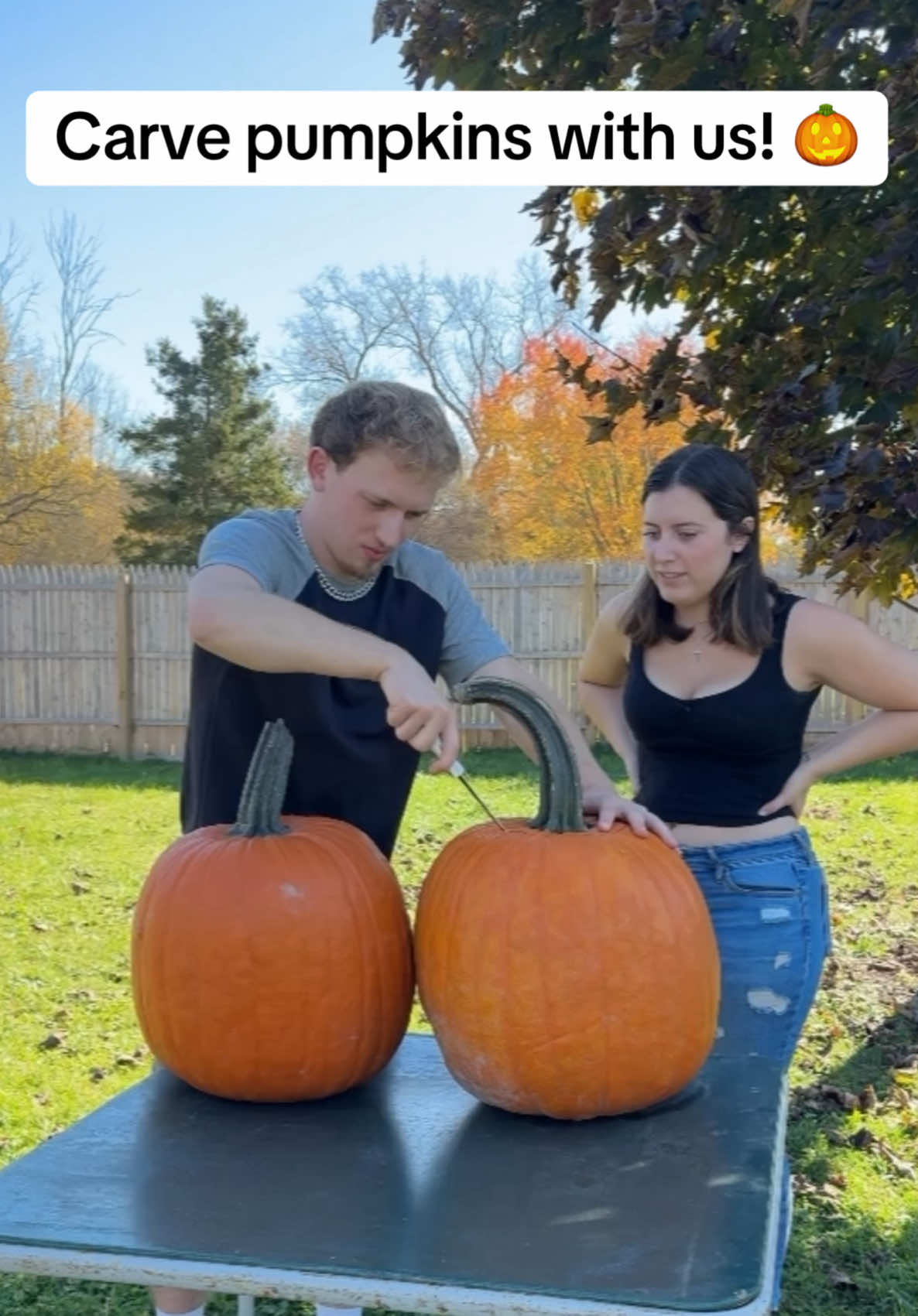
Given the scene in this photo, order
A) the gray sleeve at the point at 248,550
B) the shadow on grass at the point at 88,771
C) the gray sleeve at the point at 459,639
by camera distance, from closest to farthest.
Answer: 1. the gray sleeve at the point at 248,550
2. the gray sleeve at the point at 459,639
3. the shadow on grass at the point at 88,771

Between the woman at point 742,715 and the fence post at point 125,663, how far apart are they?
11.0 meters

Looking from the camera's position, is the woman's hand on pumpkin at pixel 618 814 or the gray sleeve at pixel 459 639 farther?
the gray sleeve at pixel 459 639

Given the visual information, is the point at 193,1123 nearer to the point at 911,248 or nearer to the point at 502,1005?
the point at 502,1005

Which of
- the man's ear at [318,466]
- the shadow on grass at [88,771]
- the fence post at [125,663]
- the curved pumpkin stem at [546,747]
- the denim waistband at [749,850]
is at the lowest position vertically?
the shadow on grass at [88,771]

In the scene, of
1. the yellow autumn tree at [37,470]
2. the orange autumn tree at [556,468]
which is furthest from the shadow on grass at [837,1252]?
the yellow autumn tree at [37,470]

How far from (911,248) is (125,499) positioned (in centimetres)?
2813

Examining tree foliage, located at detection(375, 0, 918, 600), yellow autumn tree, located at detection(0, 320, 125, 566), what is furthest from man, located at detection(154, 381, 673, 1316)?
yellow autumn tree, located at detection(0, 320, 125, 566)

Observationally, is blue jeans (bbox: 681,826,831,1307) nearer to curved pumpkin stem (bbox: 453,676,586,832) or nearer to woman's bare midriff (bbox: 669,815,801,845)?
woman's bare midriff (bbox: 669,815,801,845)

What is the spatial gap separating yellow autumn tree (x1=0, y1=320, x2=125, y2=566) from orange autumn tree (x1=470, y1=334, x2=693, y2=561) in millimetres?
7576

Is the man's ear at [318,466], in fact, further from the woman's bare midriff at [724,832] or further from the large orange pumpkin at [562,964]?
the woman's bare midriff at [724,832]

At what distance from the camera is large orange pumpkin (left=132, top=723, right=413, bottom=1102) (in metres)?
1.83

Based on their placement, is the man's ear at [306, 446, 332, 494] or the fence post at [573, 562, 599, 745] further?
the fence post at [573, 562, 599, 745]

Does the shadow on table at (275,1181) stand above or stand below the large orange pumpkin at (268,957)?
below

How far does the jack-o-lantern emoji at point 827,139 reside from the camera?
12.0 feet
